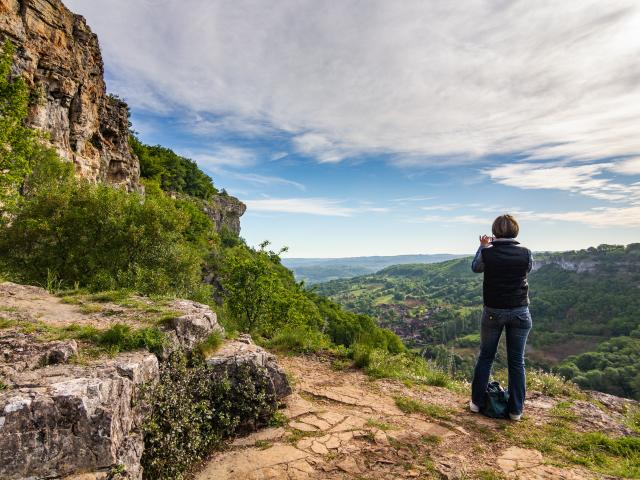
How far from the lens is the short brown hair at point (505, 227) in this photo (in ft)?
18.9

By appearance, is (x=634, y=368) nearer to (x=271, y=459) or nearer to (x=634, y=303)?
(x=634, y=303)

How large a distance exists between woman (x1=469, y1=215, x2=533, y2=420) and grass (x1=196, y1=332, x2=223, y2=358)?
16.4 ft

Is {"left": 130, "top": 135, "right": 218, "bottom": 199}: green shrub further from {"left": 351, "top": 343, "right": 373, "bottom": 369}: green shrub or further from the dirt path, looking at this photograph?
the dirt path

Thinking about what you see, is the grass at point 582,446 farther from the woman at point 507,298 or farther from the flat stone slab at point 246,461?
the flat stone slab at point 246,461

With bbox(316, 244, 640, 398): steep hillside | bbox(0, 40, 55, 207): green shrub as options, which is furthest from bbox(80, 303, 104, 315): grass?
bbox(316, 244, 640, 398): steep hillside

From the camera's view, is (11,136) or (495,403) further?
(11,136)

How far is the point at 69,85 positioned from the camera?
25.8 metres

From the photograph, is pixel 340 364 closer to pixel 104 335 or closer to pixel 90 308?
pixel 104 335

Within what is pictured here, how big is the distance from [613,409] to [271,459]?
7434 millimetres

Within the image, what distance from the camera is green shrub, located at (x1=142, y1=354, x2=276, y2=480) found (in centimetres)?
433

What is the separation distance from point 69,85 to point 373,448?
33.0 meters

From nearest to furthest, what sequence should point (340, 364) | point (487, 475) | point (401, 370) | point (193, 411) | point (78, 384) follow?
point (78, 384) < point (487, 475) < point (193, 411) < point (401, 370) < point (340, 364)

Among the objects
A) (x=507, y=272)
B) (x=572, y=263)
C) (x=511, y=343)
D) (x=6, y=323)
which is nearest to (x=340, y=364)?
(x=511, y=343)

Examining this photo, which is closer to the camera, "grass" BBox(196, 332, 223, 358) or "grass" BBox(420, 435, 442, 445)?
"grass" BBox(420, 435, 442, 445)
